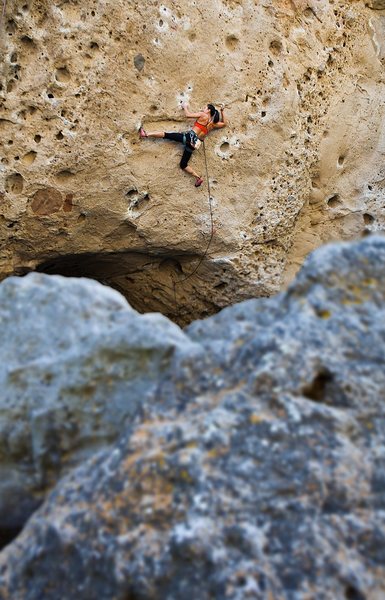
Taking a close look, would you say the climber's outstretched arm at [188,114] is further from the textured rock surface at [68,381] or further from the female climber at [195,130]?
the textured rock surface at [68,381]

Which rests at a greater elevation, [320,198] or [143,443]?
[320,198]

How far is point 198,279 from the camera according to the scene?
439 cm

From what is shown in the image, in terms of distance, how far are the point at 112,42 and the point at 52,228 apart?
1.03m

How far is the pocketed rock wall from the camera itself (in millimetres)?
3646

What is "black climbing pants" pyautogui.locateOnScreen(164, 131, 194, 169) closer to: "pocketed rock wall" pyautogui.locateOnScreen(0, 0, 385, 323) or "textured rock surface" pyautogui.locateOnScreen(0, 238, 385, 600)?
"pocketed rock wall" pyautogui.locateOnScreen(0, 0, 385, 323)

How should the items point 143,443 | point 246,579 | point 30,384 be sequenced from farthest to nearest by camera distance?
1. point 30,384
2. point 143,443
3. point 246,579

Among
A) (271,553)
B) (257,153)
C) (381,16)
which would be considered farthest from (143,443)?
(381,16)

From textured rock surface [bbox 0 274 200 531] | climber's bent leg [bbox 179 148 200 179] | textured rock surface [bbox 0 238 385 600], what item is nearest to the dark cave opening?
climber's bent leg [bbox 179 148 200 179]

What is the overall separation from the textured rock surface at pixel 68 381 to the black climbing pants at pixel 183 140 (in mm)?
1995

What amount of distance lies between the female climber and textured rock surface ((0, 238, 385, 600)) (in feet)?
7.01

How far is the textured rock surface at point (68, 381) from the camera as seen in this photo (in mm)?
1958

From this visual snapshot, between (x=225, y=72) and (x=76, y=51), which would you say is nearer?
(x=76, y=51)

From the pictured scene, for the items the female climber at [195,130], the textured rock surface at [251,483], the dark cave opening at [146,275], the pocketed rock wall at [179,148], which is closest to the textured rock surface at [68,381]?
the textured rock surface at [251,483]

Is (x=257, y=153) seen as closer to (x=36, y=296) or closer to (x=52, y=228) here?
(x=52, y=228)
